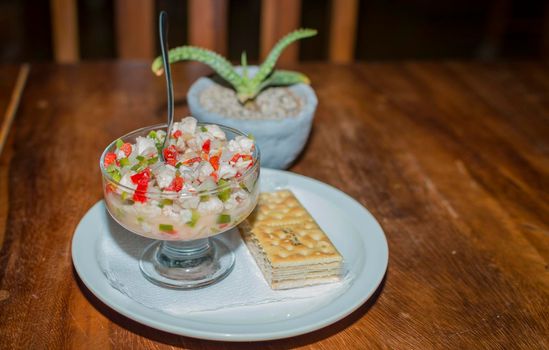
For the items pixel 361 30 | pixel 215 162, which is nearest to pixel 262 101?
pixel 215 162

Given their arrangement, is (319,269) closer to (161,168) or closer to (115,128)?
(161,168)

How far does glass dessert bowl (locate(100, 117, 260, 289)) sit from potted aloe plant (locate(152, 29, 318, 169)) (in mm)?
155

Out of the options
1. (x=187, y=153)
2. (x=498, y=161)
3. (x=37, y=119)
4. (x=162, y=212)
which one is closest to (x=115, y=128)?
(x=37, y=119)

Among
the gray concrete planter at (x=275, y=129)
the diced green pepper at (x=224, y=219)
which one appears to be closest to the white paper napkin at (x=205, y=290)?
the diced green pepper at (x=224, y=219)

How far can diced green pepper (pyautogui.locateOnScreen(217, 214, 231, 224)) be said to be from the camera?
2.97 ft

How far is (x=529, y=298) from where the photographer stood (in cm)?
100

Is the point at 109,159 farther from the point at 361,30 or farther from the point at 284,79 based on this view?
the point at 361,30

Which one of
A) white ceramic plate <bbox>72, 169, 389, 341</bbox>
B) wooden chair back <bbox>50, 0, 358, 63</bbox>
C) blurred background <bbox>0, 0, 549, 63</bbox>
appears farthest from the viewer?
blurred background <bbox>0, 0, 549, 63</bbox>

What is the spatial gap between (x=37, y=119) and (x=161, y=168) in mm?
702

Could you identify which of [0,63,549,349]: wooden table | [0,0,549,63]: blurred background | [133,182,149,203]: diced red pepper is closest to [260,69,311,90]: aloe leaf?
[0,63,549,349]: wooden table

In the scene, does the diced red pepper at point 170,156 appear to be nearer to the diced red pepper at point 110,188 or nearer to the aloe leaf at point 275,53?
the diced red pepper at point 110,188

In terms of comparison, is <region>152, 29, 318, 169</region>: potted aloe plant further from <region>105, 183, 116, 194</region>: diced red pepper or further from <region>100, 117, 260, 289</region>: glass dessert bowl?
<region>105, 183, 116, 194</region>: diced red pepper

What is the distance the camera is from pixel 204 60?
4.14 ft

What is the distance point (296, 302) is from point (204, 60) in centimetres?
53
